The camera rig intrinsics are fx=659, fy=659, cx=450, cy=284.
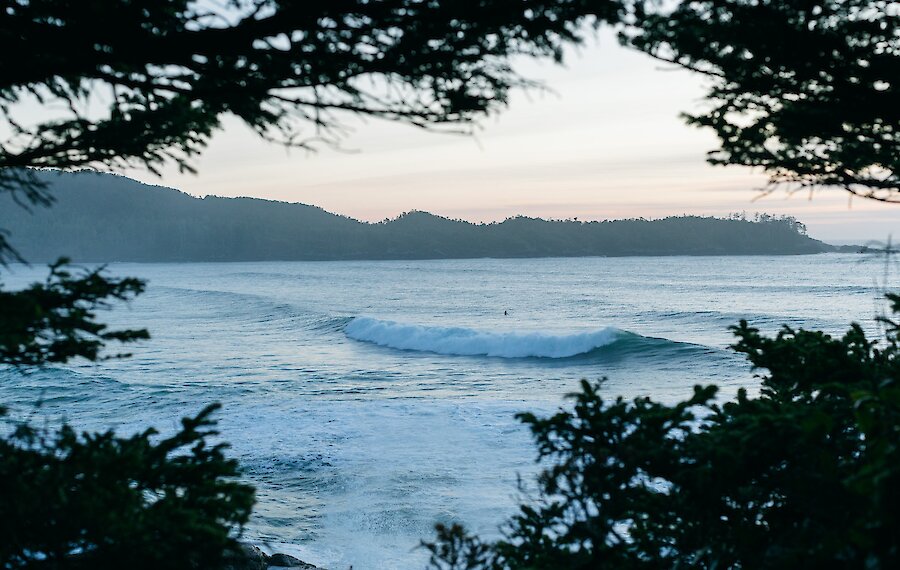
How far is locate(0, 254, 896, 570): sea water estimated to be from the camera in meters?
11.8

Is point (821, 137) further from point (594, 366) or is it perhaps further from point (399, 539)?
point (594, 366)

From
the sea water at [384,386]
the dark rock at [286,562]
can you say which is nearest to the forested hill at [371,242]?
the sea water at [384,386]

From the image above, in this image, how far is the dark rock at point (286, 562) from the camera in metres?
8.86

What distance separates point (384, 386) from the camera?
77.7 ft

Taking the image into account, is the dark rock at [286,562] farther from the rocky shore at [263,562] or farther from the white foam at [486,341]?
the white foam at [486,341]

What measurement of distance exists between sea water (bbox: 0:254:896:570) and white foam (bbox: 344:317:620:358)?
0.41 feet

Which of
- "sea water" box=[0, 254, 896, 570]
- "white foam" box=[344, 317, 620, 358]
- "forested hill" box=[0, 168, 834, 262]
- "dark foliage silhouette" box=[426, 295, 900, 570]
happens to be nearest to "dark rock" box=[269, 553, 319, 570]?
"sea water" box=[0, 254, 896, 570]

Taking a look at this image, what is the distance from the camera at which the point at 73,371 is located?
24312 mm

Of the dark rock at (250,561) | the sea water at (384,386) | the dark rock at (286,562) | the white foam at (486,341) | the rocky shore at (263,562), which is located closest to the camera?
the dark rock at (250,561)

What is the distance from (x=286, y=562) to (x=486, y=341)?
25.4 metres

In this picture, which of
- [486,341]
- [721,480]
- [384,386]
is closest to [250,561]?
[721,480]

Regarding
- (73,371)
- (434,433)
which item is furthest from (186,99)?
(73,371)

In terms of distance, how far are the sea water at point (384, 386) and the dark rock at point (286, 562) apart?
0.92 metres

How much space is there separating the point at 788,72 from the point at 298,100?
3.35 metres
